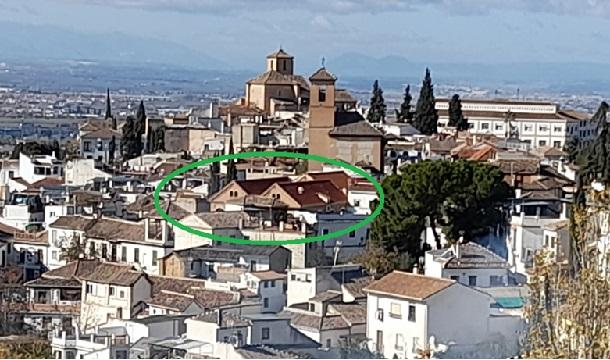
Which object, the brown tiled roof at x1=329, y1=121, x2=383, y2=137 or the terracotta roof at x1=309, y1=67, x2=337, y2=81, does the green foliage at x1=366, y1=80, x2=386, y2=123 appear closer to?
the terracotta roof at x1=309, y1=67, x2=337, y2=81

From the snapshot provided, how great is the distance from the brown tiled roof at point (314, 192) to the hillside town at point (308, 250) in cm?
3

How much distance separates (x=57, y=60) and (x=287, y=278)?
13616 millimetres

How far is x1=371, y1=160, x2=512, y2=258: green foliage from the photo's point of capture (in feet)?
32.0

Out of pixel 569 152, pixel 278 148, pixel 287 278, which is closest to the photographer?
pixel 287 278

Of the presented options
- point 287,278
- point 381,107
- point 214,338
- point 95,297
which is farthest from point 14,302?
point 381,107

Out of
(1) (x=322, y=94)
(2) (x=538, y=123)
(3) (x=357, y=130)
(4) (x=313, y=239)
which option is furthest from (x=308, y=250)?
(2) (x=538, y=123)

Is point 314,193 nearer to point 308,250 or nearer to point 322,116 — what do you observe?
point 308,250

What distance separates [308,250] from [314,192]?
195 centimetres

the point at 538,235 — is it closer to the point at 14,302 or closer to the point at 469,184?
the point at 469,184

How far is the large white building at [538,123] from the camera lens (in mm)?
24234

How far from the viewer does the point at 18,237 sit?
12211 millimetres

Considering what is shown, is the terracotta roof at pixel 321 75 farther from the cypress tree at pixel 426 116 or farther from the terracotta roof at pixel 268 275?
the terracotta roof at pixel 268 275

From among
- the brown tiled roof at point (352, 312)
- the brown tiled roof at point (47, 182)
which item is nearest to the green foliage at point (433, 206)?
the brown tiled roof at point (352, 312)

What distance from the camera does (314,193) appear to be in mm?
12383
